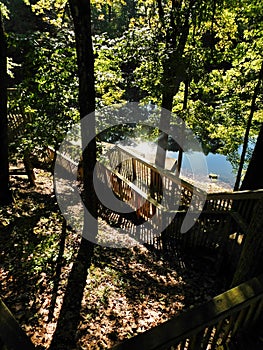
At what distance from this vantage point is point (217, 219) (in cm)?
522

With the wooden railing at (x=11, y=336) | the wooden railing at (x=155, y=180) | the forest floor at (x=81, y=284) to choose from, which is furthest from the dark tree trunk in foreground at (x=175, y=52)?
the wooden railing at (x=11, y=336)

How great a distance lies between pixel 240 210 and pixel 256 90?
4.70 meters

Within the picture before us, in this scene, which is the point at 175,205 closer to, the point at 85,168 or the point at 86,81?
the point at 85,168

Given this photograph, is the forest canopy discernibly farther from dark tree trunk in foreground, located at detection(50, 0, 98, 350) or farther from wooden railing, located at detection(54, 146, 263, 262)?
wooden railing, located at detection(54, 146, 263, 262)

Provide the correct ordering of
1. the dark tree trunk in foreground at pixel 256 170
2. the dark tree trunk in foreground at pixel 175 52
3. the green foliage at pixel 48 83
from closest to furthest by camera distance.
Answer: the green foliage at pixel 48 83
the dark tree trunk in foreground at pixel 256 170
the dark tree trunk in foreground at pixel 175 52

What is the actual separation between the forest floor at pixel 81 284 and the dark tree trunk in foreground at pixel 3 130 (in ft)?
1.22

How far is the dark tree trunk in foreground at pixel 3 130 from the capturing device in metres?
5.29

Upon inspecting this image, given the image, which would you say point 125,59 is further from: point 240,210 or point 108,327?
point 108,327

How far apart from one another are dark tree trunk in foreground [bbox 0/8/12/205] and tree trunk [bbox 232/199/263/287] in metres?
5.26

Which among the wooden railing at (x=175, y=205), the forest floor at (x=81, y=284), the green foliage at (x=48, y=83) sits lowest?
the forest floor at (x=81, y=284)

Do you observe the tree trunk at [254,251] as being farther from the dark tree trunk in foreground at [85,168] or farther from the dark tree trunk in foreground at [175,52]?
the dark tree trunk in foreground at [175,52]

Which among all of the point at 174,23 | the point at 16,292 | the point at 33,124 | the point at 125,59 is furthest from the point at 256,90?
the point at 16,292

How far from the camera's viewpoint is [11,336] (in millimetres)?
1671

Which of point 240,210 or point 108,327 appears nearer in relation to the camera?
point 108,327
